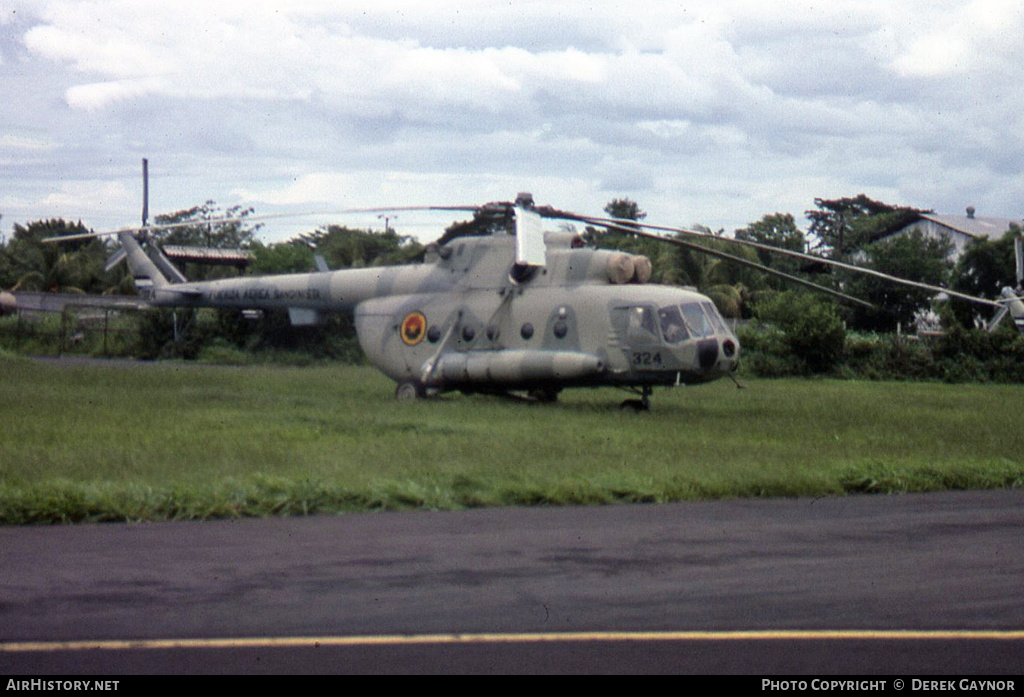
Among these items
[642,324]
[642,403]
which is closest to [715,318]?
[642,324]

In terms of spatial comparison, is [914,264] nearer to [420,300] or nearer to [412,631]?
[420,300]

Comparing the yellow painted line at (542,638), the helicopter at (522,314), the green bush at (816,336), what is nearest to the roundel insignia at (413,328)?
the helicopter at (522,314)

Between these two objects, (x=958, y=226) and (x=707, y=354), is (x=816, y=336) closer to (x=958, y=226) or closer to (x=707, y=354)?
(x=707, y=354)

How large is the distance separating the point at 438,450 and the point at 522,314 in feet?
27.9

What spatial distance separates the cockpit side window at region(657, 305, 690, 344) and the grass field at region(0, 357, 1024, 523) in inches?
49.9

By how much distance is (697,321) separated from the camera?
2036cm

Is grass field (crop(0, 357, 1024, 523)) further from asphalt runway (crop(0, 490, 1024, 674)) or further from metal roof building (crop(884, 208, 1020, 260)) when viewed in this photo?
metal roof building (crop(884, 208, 1020, 260))

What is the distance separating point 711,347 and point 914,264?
32.2 meters

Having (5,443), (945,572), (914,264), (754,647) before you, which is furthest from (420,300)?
(914,264)

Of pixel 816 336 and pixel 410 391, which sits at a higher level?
pixel 816 336

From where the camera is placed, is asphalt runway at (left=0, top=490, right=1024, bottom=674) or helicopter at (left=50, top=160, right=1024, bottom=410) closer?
asphalt runway at (left=0, top=490, right=1024, bottom=674)

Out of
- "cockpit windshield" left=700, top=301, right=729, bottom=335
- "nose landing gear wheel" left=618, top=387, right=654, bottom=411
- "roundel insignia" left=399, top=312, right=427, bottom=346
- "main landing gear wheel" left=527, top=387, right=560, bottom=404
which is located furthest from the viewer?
"roundel insignia" left=399, top=312, right=427, bottom=346

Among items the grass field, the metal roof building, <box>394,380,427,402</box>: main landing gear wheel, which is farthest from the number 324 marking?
the metal roof building

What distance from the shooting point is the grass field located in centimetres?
1002
